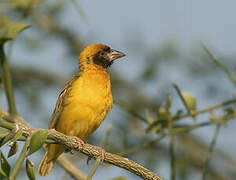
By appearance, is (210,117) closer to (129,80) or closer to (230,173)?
(230,173)

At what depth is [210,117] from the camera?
113 inches

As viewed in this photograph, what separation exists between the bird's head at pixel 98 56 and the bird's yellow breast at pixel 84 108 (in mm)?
485

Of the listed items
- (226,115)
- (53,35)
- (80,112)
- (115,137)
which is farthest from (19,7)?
(53,35)

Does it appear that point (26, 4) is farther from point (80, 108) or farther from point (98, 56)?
point (98, 56)

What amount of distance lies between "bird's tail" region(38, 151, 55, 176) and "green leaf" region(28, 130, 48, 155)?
2617 mm

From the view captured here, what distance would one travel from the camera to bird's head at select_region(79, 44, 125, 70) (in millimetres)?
4414

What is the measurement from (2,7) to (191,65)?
2177 mm

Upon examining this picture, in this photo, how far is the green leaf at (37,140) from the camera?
132 centimetres

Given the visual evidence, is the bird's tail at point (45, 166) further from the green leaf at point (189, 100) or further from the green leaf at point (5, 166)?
the green leaf at point (5, 166)

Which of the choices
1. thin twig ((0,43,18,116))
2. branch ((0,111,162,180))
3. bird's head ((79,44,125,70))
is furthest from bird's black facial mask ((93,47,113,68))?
branch ((0,111,162,180))

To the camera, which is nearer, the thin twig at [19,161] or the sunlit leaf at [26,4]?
the thin twig at [19,161]

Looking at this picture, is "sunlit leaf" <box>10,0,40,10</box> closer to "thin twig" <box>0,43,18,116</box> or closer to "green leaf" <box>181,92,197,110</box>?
"thin twig" <box>0,43,18,116</box>

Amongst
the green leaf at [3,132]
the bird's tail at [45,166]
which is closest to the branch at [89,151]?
the green leaf at [3,132]

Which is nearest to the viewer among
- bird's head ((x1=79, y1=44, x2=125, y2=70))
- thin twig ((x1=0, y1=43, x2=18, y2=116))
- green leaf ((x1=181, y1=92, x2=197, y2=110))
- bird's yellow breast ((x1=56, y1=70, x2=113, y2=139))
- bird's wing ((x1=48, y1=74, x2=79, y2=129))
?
thin twig ((x1=0, y1=43, x2=18, y2=116))
